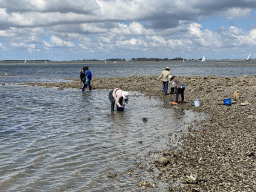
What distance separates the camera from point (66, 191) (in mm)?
5547

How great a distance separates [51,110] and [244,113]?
38.6ft

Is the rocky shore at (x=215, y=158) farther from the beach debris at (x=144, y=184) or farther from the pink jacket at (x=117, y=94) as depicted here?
the pink jacket at (x=117, y=94)

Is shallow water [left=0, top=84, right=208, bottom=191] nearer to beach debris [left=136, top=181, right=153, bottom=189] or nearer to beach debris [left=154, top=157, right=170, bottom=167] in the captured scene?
beach debris [left=136, top=181, right=153, bottom=189]

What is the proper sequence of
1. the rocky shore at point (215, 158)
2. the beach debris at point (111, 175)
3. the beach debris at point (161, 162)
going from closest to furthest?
the rocky shore at point (215, 158) → the beach debris at point (111, 175) → the beach debris at point (161, 162)

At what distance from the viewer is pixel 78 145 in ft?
28.8

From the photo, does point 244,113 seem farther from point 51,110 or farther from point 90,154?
point 51,110

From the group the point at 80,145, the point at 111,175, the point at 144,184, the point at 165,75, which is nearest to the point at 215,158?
the point at 144,184

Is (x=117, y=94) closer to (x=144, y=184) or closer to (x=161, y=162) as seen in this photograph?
(x=161, y=162)

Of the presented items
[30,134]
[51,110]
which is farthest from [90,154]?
[51,110]

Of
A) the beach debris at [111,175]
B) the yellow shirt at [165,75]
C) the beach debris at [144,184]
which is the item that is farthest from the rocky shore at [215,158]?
the yellow shirt at [165,75]

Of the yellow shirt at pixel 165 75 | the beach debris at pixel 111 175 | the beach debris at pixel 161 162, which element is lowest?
the beach debris at pixel 111 175

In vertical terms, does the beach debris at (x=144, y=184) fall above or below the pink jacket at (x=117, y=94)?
below

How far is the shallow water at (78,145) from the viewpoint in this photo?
19.9ft

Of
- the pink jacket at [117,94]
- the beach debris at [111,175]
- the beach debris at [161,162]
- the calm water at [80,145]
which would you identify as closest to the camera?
the calm water at [80,145]
